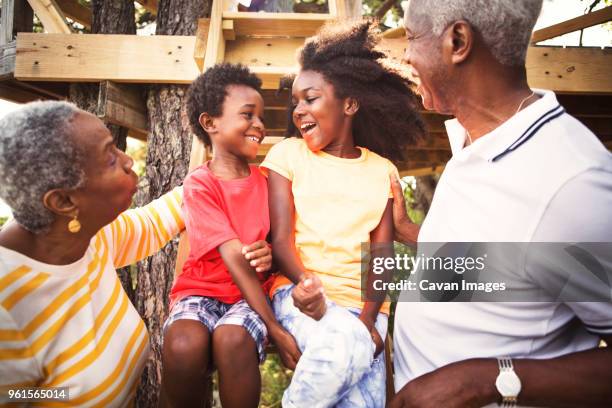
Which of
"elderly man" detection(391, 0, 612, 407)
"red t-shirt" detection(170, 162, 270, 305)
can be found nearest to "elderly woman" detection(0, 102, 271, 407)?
"red t-shirt" detection(170, 162, 270, 305)

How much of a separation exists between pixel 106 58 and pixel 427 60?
232 centimetres

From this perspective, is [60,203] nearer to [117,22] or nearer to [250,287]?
[250,287]

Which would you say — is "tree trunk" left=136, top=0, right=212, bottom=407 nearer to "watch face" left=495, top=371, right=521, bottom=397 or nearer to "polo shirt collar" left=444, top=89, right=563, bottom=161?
"polo shirt collar" left=444, top=89, right=563, bottom=161

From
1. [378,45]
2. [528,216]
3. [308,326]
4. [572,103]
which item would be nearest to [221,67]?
[378,45]

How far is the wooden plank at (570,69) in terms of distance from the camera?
304 centimetres

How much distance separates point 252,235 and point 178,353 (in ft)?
1.90

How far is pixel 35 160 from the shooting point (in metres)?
1.43

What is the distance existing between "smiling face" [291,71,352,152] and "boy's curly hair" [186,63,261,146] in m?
0.32

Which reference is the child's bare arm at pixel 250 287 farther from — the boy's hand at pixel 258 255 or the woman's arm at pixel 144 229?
the woman's arm at pixel 144 229

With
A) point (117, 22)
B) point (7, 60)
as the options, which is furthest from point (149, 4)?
point (7, 60)

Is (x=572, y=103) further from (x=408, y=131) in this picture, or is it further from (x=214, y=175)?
(x=214, y=175)

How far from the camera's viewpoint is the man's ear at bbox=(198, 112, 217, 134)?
224 cm

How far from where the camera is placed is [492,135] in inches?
54.3

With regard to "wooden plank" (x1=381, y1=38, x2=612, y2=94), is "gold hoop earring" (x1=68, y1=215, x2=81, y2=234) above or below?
below
